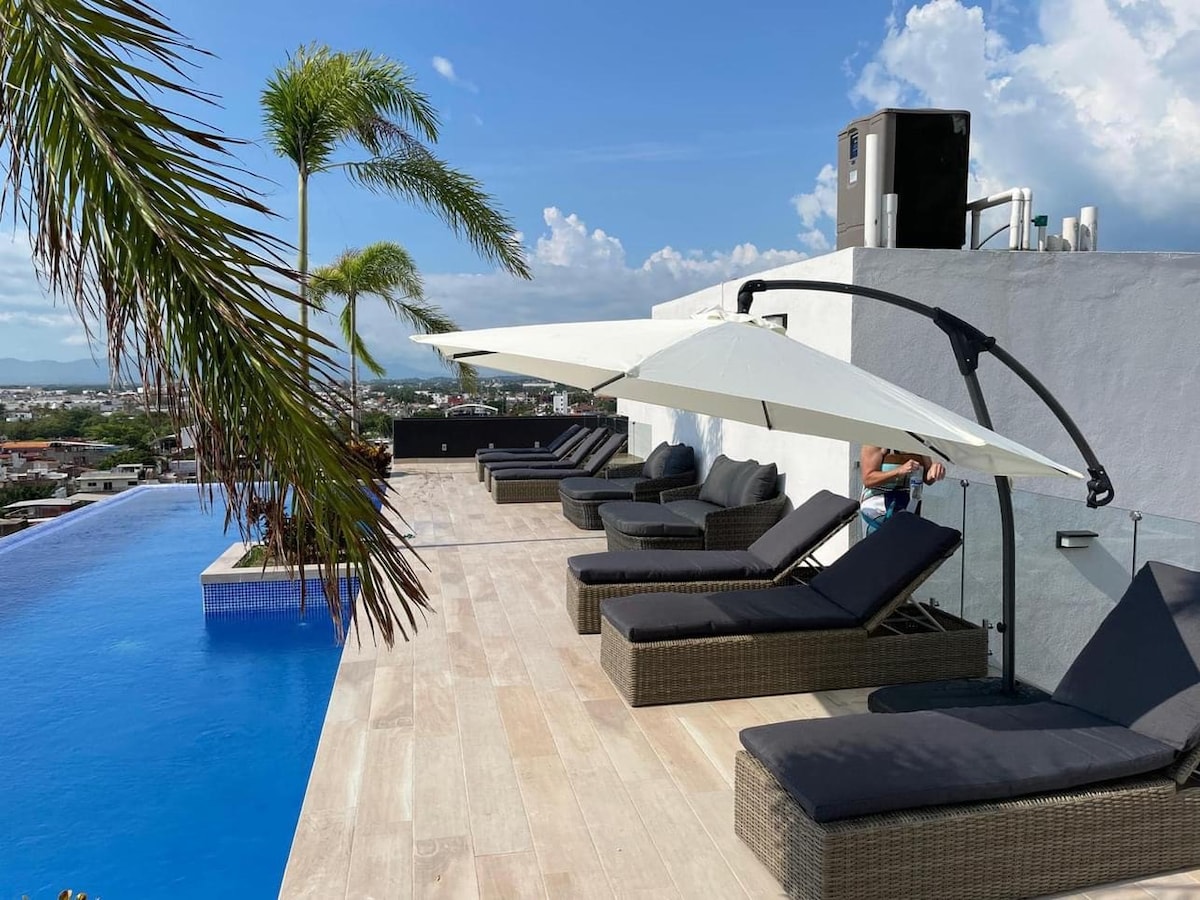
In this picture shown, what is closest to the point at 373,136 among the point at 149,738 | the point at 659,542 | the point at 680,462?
the point at 680,462

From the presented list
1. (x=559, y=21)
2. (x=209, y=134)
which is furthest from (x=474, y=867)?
(x=559, y=21)

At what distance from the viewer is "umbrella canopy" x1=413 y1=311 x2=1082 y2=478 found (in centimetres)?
292

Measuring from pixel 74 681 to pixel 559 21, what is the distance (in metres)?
10.4

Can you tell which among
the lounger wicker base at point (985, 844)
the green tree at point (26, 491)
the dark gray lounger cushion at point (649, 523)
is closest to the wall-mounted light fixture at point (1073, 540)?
the lounger wicker base at point (985, 844)

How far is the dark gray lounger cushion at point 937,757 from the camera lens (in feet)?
8.79

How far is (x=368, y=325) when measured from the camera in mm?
17078

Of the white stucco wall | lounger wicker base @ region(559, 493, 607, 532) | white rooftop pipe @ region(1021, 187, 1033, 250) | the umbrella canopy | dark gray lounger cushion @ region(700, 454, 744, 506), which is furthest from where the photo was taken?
lounger wicker base @ region(559, 493, 607, 532)

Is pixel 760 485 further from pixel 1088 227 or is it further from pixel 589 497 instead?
pixel 1088 227

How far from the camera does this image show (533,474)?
11625 mm

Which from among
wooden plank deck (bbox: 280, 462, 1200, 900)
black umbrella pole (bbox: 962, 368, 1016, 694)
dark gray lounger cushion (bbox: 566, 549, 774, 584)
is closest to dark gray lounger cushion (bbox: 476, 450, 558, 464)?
wooden plank deck (bbox: 280, 462, 1200, 900)

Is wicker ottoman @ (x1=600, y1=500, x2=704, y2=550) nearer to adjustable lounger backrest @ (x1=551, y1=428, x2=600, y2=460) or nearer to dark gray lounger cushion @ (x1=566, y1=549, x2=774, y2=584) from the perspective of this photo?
dark gray lounger cushion @ (x1=566, y1=549, x2=774, y2=584)

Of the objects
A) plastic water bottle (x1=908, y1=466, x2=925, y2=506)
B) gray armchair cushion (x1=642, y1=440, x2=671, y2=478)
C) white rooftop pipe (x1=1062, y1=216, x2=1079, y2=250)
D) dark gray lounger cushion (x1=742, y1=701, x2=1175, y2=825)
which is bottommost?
dark gray lounger cushion (x1=742, y1=701, x2=1175, y2=825)

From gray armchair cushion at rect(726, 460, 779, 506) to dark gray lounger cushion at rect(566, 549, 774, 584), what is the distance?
206 centimetres

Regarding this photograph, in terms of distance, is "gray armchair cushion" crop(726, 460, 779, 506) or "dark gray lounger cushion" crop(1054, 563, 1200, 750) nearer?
"dark gray lounger cushion" crop(1054, 563, 1200, 750)
